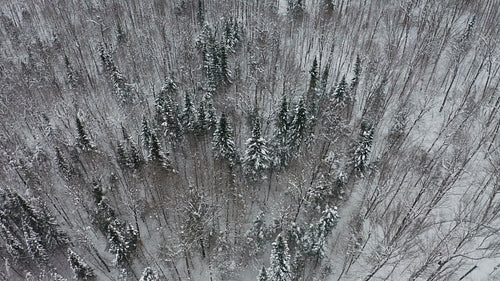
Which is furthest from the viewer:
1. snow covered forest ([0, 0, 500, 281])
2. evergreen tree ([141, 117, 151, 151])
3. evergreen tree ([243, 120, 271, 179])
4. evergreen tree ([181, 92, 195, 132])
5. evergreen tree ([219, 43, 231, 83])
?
evergreen tree ([219, 43, 231, 83])

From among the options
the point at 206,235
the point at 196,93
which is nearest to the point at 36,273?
the point at 206,235

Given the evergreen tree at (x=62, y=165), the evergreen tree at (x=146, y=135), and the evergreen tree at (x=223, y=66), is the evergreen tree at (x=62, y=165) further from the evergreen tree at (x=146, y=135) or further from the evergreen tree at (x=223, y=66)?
the evergreen tree at (x=223, y=66)

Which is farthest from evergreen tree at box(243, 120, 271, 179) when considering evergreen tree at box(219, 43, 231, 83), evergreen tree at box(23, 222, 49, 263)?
evergreen tree at box(23, 222, 49, 263)

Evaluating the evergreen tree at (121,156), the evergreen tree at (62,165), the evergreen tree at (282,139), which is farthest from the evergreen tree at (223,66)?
the evergreen tree at (62,165)

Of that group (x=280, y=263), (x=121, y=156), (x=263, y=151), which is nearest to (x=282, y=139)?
(x=263, y=151)

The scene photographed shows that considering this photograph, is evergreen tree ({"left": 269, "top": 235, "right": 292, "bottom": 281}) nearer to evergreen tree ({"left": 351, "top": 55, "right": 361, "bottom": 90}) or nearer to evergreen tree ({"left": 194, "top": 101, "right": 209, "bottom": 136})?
evergreen tree ({"left": 194, "top": 101, "right": 209, "bottom": 136})

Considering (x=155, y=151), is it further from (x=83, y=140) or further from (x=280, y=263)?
(x=280, y=263)
